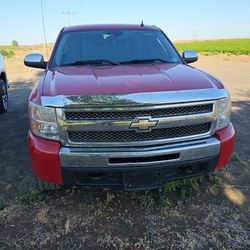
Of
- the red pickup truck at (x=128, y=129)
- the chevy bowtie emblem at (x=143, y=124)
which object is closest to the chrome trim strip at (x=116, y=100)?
the red pickup truck at (x=128, y=129)

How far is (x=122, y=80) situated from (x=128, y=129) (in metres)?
0.52

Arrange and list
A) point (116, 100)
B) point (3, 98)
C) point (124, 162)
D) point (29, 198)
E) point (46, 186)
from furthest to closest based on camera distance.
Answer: point (3, 98) < point (46, 186) < point (29, 198) < point (124, 162) < point (116, 100)

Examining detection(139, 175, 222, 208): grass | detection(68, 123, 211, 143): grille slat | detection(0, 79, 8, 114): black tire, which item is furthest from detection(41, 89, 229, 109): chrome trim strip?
detection(0, 79, 8, 114): black tire

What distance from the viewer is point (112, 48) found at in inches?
167

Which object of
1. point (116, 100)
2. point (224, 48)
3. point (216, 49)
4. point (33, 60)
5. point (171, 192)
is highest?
point (116, 100)

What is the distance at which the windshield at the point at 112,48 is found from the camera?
4.05m

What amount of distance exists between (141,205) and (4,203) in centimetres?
138

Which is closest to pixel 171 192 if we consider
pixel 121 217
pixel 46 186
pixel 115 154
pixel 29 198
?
pixel 121 217

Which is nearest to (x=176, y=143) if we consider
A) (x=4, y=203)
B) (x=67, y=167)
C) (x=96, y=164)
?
(x=96, y=164)

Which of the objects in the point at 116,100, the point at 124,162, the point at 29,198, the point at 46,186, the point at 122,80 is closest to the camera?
the point at 116,100

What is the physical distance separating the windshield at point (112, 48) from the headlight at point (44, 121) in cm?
126

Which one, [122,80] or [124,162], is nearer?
[124,162]

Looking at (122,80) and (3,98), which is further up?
(122,80)

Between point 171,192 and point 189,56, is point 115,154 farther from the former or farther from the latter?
point 189,56
